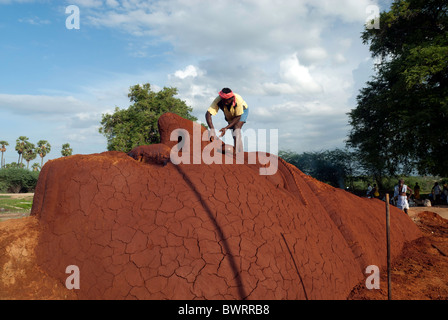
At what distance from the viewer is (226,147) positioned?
4.95 m

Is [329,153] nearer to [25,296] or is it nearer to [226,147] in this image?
[226,147]

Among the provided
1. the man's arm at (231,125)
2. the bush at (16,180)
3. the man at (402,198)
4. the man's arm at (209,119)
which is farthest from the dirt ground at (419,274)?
the bush at (16,180)

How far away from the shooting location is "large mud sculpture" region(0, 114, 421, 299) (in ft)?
8.99

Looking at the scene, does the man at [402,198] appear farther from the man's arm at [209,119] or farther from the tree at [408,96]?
the man's arm at [209,119]

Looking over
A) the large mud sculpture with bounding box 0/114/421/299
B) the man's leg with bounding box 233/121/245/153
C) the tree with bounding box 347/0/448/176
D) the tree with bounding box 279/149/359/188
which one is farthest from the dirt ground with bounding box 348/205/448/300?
the tree with bounding box 279/149/359/188

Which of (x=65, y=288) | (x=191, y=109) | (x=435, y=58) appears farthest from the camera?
(x=191, y=109)

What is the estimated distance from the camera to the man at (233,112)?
16.7ft

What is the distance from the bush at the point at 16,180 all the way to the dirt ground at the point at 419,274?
38.1 m

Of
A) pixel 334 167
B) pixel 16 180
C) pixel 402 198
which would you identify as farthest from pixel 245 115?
pixel 16 180

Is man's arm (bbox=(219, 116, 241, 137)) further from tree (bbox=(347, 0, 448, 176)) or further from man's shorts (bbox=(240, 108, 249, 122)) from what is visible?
tree (bbox=(347, 0, 448, 176))

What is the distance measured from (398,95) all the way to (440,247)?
10980mm
